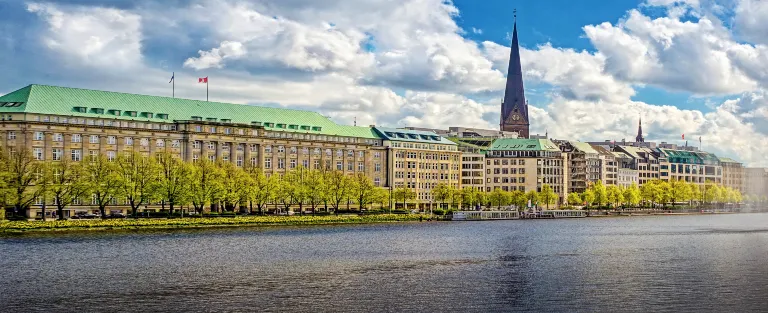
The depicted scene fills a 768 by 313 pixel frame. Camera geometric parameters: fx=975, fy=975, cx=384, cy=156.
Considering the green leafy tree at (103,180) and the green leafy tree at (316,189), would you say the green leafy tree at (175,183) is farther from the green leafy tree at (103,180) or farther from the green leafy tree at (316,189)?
the green leafy tree at (316,189)

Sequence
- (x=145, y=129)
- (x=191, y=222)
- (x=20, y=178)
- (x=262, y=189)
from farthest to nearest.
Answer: (x=145, y=129) < (x=262, y=189) < (x=191, y=222) < (x=20, y=178)

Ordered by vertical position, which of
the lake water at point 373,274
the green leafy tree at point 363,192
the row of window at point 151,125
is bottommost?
the lake water at point 373,274

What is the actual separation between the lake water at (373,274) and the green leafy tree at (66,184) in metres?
18.5

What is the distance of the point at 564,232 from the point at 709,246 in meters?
34.1

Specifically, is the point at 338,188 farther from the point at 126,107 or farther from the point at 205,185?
the point at 126,107

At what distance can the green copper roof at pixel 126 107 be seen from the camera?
152875mm

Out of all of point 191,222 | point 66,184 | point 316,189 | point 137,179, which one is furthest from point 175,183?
point 316,189

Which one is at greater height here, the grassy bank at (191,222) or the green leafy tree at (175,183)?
the green leafy tree at (175,183)

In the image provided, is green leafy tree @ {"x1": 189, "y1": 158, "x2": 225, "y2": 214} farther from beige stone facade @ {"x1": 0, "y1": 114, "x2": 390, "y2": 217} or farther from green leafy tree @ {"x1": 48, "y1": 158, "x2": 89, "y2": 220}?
green leafy tree @ {"x1": 48, "y1": 158, "x2": 89, "y2": 220}

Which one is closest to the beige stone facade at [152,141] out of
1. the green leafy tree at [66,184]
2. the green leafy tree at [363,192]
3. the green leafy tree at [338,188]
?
the green leafy tree at [66,184]

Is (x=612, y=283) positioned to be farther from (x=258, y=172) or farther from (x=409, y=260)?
(x=258, y=172)

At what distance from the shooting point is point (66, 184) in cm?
13550

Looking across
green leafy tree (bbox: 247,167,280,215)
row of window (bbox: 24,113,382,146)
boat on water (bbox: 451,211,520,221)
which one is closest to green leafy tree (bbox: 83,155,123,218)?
row of window (bbox: 24,113,382,146)

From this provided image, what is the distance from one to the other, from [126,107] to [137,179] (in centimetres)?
2852
